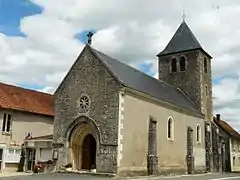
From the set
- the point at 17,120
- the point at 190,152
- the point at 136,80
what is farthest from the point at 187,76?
the point at 17,120

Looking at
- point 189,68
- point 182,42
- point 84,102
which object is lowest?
point 84,102

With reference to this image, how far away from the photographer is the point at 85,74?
23.4 meters

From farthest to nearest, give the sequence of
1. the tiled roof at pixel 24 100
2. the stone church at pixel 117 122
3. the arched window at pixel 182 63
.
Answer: the arched window at pixel 182 63 → the tiled roof at pixel 24 100 → the stone church at pixel 117 122

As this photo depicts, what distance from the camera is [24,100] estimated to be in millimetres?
30359

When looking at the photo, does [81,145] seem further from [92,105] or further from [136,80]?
[136,80]

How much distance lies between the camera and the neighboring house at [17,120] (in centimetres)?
2731

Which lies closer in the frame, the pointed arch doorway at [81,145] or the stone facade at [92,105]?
the stone facade at [92,105]

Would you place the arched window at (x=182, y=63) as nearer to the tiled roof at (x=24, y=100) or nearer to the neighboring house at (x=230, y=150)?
the neighboring house at (x=230, y=150)

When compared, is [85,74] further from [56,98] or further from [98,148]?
[98,148]

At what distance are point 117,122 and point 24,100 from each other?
12.6 metres

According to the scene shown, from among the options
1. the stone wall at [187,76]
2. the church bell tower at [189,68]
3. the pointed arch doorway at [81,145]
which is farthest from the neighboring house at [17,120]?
the church bell tower at [189,68]

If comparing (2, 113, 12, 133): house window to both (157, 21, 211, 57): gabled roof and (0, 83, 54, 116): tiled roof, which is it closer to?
(0, 83, 54, 116): tiled roof

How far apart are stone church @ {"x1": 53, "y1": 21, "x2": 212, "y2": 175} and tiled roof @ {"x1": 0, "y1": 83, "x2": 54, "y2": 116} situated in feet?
19.1

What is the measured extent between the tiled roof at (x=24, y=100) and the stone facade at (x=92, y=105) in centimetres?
581
